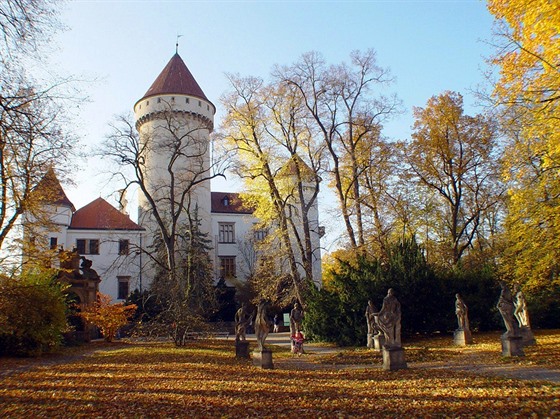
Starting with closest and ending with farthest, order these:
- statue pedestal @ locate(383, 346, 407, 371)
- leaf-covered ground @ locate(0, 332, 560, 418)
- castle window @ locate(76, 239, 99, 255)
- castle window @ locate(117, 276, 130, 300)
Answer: leaf-covered ground @ locate(0, 332, 560, 418) < statue pedestal @ locate(383, 346, 407, 371) < castle window @ locate(76, 239, 99, 255) < castle window @ locate(117, 276, 130, 300)

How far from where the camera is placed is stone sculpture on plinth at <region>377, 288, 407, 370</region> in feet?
38.6

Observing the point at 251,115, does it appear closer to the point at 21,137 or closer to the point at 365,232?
the point at 365,232

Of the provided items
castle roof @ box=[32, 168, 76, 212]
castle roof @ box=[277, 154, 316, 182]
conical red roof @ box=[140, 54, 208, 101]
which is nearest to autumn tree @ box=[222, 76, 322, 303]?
castle roof @ box=[277, 154, 316, 182]

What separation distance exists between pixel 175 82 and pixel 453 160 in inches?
1075

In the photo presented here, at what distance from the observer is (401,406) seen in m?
7.61

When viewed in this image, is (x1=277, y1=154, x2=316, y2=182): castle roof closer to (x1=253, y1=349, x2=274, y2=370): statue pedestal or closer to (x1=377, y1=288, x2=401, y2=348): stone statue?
(x1=253, y1=349, x2=274, y2=370): statue pedestal

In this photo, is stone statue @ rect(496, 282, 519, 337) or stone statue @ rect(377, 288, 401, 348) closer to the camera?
stone statue @ rect(377, 288, 401, 348)

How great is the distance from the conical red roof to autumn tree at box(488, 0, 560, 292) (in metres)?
33.1

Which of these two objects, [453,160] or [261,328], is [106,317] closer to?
[261,328]

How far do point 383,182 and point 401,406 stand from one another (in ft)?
65.2

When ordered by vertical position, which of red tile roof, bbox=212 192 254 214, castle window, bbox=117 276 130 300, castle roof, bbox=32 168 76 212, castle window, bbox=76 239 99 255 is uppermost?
red tile roof, bbox=212 192 254 214

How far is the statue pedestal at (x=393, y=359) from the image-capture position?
461 inches

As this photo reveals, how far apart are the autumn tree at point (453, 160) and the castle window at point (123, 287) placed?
92.3ft

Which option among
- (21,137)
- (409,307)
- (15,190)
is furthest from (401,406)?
(409,307)
